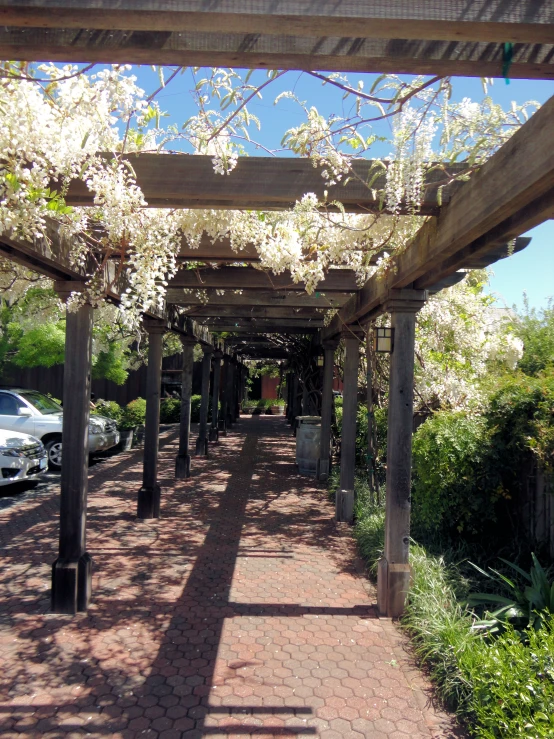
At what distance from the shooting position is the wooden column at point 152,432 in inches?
300

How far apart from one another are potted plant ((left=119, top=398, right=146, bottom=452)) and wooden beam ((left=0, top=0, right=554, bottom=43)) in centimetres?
1338

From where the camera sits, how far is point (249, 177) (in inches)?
142

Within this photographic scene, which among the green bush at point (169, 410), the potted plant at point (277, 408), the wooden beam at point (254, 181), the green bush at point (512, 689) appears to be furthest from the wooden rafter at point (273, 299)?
the potted plant at point (277, 408)

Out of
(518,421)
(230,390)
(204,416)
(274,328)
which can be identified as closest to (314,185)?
(518,421)

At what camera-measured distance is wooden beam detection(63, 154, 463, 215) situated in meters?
3.58

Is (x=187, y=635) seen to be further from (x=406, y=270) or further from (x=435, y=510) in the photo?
(x=406, y=270)

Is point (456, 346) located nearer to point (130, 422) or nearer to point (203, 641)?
point (203, 641)

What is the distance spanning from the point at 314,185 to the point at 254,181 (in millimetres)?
376

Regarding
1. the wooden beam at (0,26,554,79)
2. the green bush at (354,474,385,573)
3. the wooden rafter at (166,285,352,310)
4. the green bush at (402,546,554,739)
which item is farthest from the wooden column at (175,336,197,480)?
the wooden beam at (0,26,554,79)

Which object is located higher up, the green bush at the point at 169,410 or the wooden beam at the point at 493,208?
the wooden beam at the point at 493,208

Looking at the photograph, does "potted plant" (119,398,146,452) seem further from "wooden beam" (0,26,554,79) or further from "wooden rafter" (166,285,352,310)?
"wooden beam" (0,26,554,79)

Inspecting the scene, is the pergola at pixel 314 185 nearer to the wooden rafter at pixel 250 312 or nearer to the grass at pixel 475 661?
the grass at pixel 475 661

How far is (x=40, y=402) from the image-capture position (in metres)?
11.6

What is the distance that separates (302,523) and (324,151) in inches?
209
